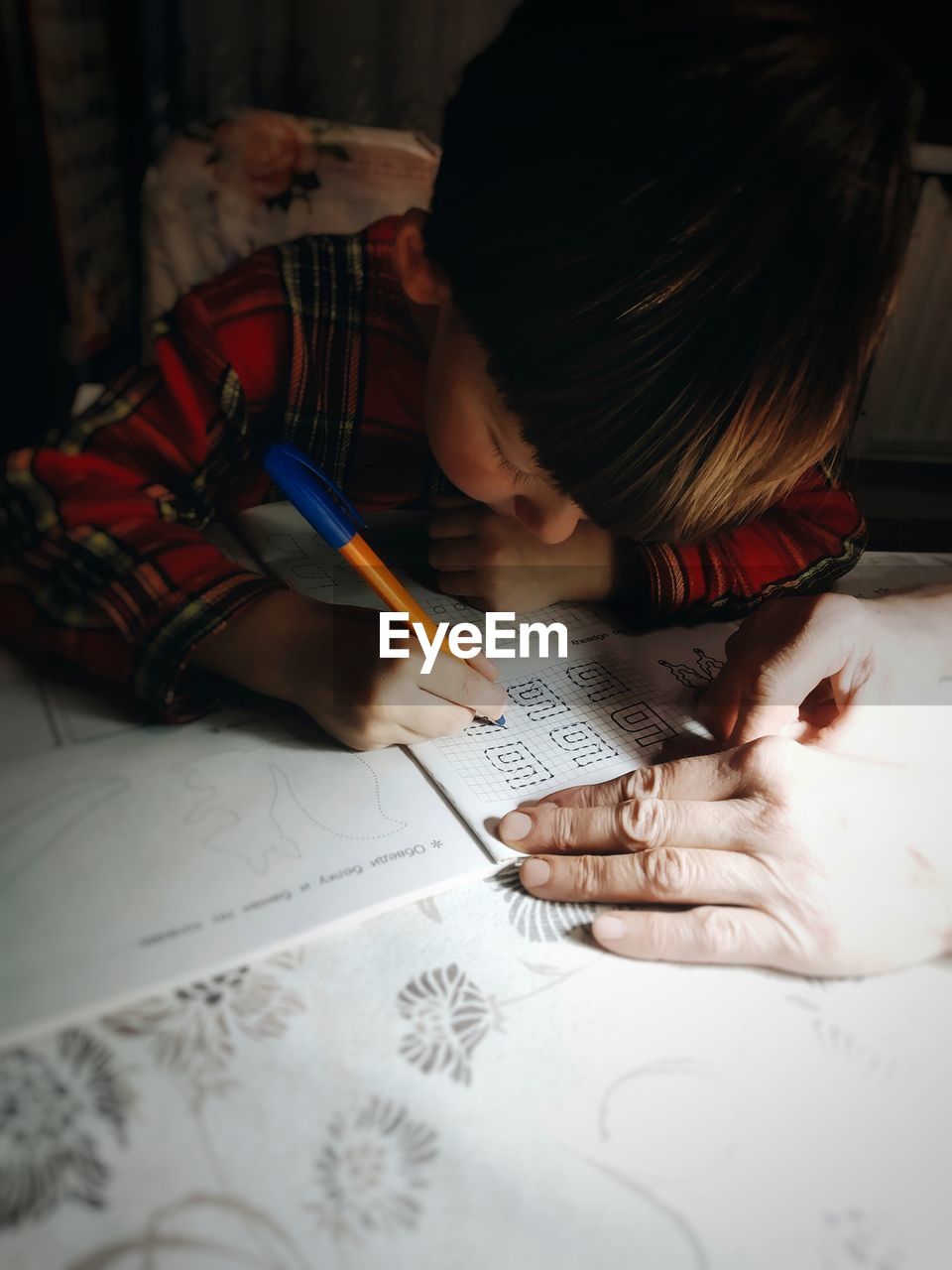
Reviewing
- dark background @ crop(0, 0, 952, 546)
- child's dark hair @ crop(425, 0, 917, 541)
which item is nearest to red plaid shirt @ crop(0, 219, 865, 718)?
child's dark hair @ crop(425, 0, 917, 541)

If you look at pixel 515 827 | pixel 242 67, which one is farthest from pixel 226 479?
pixel 242 67

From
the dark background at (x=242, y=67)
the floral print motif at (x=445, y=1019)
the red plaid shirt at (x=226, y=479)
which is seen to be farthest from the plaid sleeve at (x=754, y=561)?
the dark background at (x=242, y=67)

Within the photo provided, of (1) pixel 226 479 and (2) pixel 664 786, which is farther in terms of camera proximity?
(1) pixel 226 479

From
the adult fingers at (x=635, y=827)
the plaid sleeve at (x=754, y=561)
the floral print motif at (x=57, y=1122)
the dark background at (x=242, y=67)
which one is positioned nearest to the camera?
the floral print motif at (x=57, y=1122)

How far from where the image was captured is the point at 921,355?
1.39ft

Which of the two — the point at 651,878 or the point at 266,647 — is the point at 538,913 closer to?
the point at 651,878

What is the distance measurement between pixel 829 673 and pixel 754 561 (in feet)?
0.33

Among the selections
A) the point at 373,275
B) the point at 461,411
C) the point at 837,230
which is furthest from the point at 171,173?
the point at 837,230

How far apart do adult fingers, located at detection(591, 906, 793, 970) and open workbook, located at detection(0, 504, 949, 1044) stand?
0.05 metres

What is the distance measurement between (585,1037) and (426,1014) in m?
0.05

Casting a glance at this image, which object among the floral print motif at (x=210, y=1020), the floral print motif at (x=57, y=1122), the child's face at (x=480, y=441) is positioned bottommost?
the floral print motif at (x=210, y=1020)

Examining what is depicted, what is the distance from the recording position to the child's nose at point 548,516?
38 centimetres

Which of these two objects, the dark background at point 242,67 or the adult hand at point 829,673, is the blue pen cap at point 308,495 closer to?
the adult hand at point 829,673

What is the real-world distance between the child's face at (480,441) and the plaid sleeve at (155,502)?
10cm
